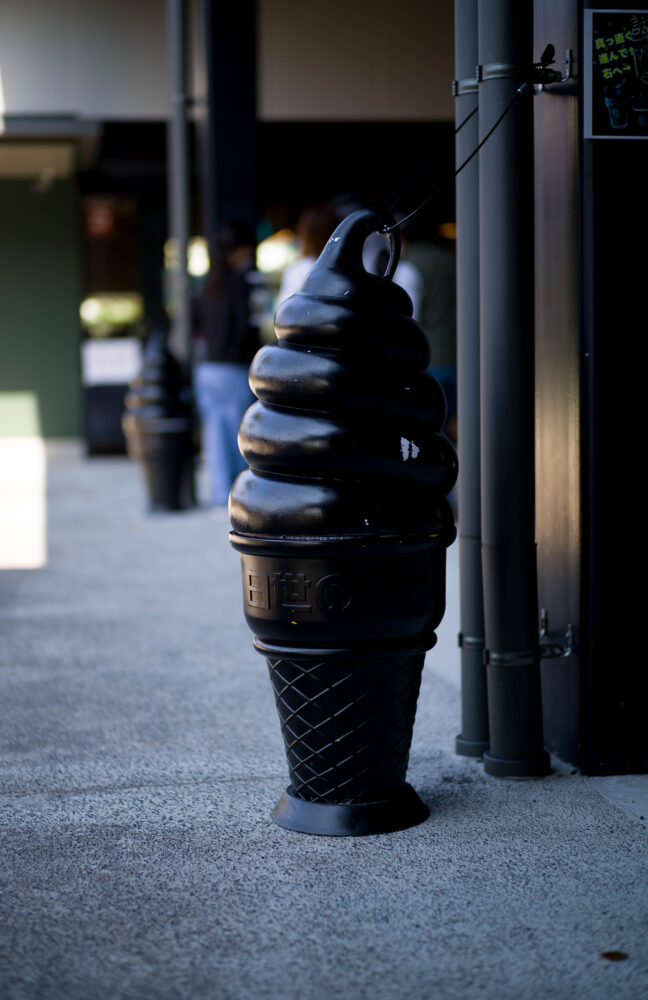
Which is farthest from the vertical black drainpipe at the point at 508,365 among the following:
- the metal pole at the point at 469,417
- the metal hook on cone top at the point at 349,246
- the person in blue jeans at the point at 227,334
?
the person in blue jeans at the point at 227,334

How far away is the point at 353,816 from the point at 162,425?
7286 millimetres

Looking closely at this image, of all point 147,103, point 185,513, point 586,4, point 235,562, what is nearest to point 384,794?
point 586,4

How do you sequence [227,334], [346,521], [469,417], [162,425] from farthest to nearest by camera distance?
[162,425] < [227,334] < [469,417] < [346,521]

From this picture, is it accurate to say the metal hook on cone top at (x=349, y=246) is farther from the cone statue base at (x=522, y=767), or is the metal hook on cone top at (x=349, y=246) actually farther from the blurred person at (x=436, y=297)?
the blurred person at (x=436, y=297)

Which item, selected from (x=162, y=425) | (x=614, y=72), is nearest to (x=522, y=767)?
(x=614, y=72)

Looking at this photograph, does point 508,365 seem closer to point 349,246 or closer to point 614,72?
point 349,246

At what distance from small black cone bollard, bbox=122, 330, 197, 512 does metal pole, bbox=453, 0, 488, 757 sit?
21.4 feet

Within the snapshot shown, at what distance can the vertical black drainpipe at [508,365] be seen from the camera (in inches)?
142

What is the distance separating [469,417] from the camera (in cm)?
396

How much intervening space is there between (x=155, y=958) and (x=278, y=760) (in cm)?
140

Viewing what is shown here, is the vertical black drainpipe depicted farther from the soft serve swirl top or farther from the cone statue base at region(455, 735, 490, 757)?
the soft serve swirl top

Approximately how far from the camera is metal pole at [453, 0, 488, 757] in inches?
153

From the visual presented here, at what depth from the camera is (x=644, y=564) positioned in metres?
3.73

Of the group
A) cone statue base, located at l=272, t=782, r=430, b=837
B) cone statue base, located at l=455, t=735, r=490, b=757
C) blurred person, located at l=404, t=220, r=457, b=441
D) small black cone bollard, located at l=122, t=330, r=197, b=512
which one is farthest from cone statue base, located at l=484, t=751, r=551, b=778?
small black cone bollard, located at l=122, t=330, r=197, b=512
